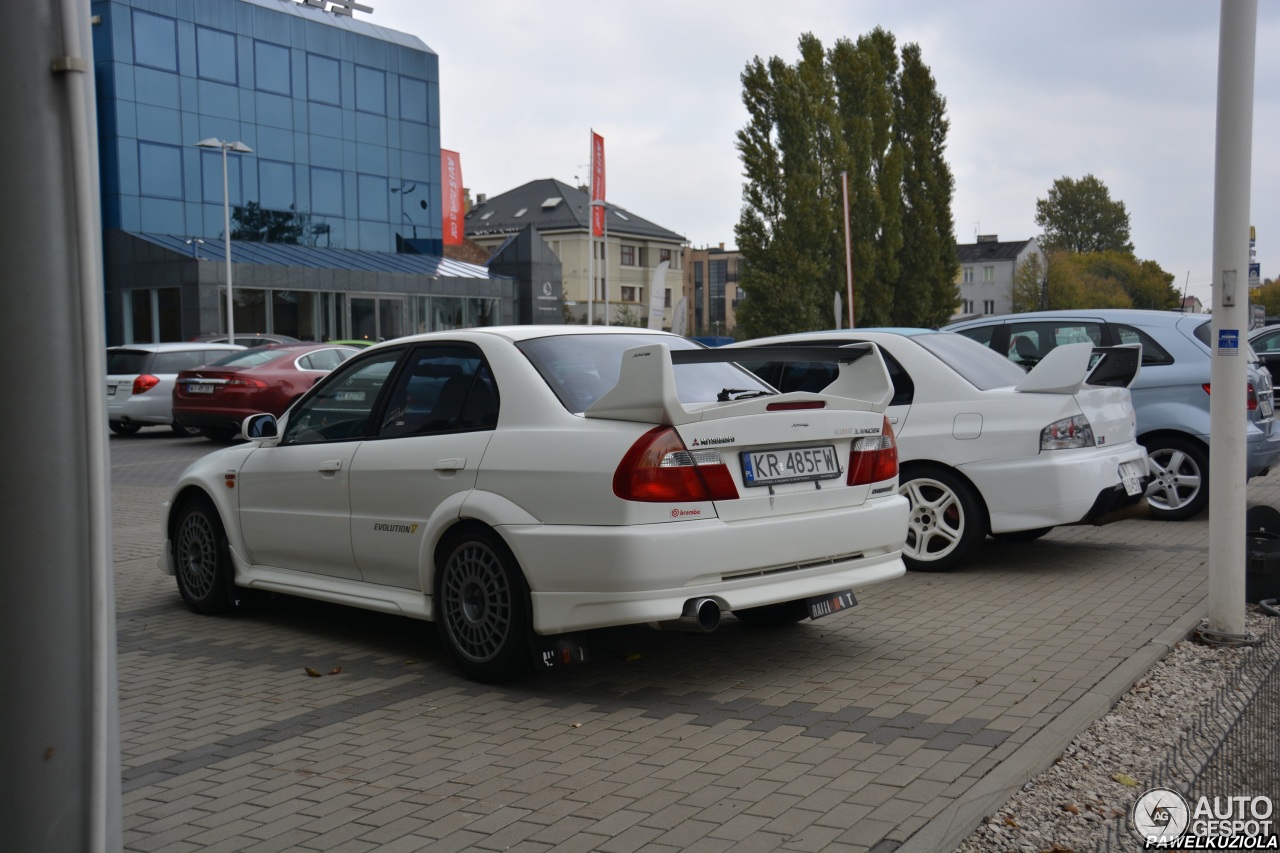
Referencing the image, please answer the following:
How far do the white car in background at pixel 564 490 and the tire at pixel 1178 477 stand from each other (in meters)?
5.40

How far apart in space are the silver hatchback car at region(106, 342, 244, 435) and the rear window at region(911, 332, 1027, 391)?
15.6 meters

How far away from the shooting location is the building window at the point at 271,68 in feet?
160

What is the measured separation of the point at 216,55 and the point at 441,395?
45.6 meters

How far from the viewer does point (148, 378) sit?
22.0 meters

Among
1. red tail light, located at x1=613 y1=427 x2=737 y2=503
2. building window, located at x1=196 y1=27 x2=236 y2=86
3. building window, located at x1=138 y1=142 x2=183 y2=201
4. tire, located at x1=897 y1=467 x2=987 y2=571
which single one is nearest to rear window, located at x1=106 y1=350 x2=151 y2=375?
tire, located at x1=897 y1=467 x2=987 y2=571

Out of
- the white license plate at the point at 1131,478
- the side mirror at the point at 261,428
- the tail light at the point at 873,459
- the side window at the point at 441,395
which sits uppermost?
the side window at the point at 441,395

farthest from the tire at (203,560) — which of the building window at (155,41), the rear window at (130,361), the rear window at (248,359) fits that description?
the building window at (155,41)

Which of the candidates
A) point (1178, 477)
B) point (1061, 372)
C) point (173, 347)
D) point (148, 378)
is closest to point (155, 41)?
point (173, 347)

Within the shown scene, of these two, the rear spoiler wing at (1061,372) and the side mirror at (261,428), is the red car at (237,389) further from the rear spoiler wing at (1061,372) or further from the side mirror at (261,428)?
the rear spoiler wing at (1061,372)

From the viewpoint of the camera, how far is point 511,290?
54.9 meters

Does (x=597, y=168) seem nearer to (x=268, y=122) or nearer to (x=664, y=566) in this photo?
(x=268, y=122)

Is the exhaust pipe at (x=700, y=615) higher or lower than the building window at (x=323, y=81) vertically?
lower

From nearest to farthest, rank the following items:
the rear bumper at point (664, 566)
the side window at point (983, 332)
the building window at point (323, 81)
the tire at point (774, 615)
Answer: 1. the rear bumper at point (664, 566)
2. the tire at point (774, 615)
3. the side window at point (983, 332)
4. the building window at point (323, 81)

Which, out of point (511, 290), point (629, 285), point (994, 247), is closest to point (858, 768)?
point (511, 290)
